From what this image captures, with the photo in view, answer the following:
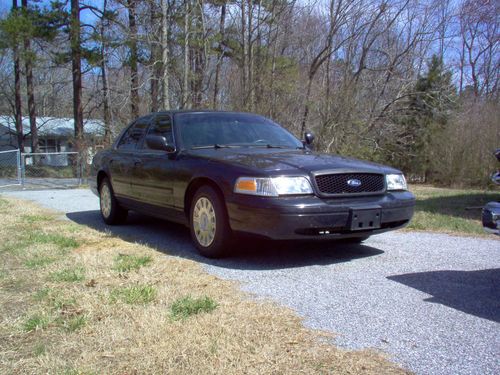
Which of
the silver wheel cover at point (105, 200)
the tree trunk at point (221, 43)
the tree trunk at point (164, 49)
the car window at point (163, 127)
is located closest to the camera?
the car window at point (163, 127)

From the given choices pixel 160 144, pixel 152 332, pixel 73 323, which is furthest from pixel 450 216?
pixel 73 323

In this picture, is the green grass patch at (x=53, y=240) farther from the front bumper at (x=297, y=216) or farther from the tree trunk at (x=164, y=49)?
the tree trunk at (x=164, y=49)

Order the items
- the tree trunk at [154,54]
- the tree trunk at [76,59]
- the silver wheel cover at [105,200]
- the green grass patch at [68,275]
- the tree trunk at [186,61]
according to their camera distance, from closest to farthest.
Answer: the green grass patch at [68,275] < the silver wheel cover at [105,200] < the tree trunk at [154,54] < the tree trunk at [186,61] < the tree trunk at [76,59]

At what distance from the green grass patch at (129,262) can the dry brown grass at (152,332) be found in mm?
83

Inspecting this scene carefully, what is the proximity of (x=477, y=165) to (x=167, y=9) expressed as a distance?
44.6 ft

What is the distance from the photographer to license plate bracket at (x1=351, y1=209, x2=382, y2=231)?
14.2ft

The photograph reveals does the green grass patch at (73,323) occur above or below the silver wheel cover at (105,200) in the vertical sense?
below

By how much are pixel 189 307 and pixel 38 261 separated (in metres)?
2.16

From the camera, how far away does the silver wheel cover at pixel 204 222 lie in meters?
4.73

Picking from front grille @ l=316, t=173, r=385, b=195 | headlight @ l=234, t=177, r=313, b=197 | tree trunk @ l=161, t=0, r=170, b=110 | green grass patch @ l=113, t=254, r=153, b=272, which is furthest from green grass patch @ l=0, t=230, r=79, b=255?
tree trunk @ l=161, t=0, r=170, b=110

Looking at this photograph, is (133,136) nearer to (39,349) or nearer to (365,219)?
(365,219)

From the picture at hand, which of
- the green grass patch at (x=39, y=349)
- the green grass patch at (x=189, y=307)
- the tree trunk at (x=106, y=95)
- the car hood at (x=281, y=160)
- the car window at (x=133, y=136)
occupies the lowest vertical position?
the green grass patch at (x=39, y=349)

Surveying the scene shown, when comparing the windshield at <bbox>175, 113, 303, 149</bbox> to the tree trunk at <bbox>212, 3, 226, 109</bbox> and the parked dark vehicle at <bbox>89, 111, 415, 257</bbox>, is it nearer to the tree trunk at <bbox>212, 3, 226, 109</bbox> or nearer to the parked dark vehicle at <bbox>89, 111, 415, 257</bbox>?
the parked dark vehicle at <bbox>89, 111, 415, 257</bbox>

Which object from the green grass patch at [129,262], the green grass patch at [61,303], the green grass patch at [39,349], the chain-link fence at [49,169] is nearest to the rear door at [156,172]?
the green grass patch at [129,262]
